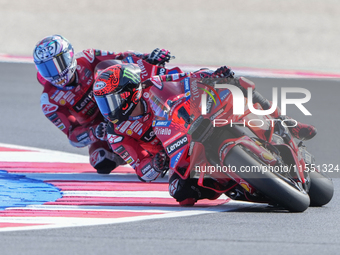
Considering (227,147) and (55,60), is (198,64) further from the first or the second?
(227,147)

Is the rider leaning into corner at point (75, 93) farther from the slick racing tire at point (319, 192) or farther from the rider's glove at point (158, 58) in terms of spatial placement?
the slick racing tire at point (319, 192)

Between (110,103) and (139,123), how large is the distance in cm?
56

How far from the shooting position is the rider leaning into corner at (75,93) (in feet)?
24.0

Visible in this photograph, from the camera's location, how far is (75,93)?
7.71m

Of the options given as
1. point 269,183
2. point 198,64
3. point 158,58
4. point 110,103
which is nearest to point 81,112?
point 158,58

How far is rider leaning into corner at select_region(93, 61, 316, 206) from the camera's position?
18.2 ft

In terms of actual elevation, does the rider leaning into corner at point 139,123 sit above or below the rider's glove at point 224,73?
below

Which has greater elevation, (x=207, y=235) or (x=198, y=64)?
(x=207, y=235)

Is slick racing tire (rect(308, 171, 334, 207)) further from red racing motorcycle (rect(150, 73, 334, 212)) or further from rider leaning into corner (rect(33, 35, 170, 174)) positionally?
rider leaning into corner (rect(33, 35, 170, 174))

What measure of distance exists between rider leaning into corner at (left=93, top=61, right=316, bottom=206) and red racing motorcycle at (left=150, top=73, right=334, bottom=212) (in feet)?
0.70

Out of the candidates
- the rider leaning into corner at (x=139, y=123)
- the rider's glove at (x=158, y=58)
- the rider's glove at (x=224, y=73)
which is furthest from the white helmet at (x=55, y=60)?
the rider's glove at (x=224, y=73)

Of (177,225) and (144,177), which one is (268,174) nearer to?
(177,225)

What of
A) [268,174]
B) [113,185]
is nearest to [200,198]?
[268,174]

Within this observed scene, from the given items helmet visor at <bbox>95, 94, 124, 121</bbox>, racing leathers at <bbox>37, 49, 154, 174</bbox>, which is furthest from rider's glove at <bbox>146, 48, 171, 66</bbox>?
helmet visor at <bbox>95, 94, 124, 121</bbox>
